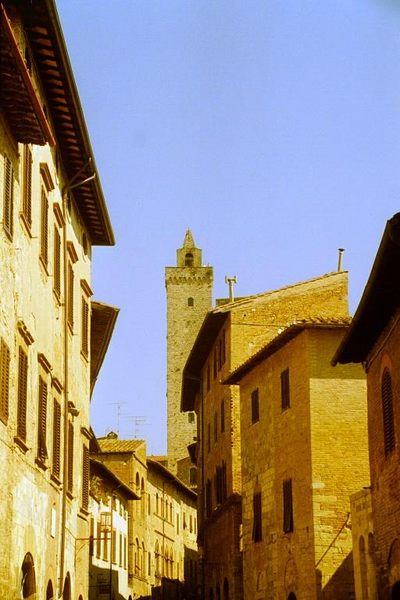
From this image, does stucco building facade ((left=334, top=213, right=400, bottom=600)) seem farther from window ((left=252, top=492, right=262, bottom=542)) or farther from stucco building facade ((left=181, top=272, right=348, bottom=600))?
stucco building facade ((left=181, top=272, right=348, bottom=600))

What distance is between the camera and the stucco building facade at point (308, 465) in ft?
93.1

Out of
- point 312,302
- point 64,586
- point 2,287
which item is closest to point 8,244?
point 2,287

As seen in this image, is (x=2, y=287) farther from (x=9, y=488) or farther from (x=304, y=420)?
(x=304, y=420)

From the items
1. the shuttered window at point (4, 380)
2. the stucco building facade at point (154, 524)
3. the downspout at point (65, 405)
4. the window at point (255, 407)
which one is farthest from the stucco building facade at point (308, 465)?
the stucco building facade at point (154, 524)

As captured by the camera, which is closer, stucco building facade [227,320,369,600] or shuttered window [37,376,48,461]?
shuttered window [37,376,48,461]

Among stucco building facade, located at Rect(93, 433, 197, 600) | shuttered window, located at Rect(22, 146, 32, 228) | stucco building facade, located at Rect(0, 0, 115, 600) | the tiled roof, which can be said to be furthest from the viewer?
the tiled roof

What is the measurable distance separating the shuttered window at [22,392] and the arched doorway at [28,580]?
6.92 ft

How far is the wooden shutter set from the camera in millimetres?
18344

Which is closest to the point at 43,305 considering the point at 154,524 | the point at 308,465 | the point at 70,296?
the point at 70,296

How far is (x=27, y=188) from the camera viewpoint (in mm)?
17203

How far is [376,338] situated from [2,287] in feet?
23.3

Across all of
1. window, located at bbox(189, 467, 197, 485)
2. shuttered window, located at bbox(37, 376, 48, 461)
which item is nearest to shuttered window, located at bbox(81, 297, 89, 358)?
shuttered window, located at bbox(37, 376, 48, 461)

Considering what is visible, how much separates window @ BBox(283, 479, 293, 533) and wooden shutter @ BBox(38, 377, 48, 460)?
12918 mm

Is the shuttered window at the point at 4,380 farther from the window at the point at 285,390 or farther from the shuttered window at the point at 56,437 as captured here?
the window at the point at 285,390
